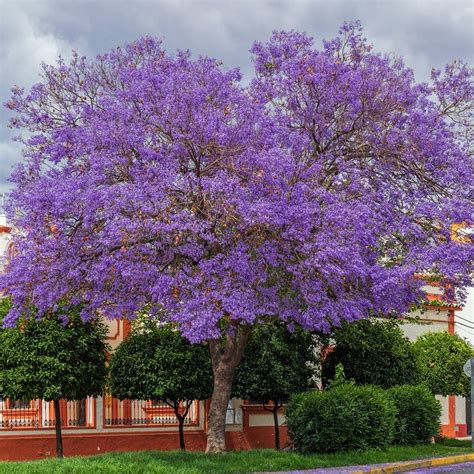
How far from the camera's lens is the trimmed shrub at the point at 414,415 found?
2345 cm

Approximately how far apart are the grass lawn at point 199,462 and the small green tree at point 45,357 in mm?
3753

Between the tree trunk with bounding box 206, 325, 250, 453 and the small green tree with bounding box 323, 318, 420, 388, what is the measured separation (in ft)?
19.1

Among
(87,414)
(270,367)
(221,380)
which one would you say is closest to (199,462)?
(221,380)

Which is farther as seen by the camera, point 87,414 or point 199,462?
point 87,414

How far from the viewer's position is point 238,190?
16.9 metres

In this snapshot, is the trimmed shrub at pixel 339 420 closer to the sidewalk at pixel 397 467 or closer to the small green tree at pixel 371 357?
the sidewalk at pixel 397 467

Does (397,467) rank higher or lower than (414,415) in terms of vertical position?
lower

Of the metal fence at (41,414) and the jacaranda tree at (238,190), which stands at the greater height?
the jacaranda tree at (238,190)

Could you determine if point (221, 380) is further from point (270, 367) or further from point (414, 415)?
point (414, 415)

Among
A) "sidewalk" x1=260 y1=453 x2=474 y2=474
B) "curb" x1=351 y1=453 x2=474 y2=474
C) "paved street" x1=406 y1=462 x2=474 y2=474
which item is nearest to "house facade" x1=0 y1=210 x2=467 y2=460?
"curb" x1=351 y1=453 x2=474 y2=474

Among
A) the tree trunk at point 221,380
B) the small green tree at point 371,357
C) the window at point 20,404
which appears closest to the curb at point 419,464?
the tree trunk at point 221,380

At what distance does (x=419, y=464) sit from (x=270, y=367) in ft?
19.3

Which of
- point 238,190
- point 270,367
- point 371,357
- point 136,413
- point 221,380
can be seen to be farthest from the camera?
point 371,357

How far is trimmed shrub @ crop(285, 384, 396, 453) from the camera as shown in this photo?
20078mm
